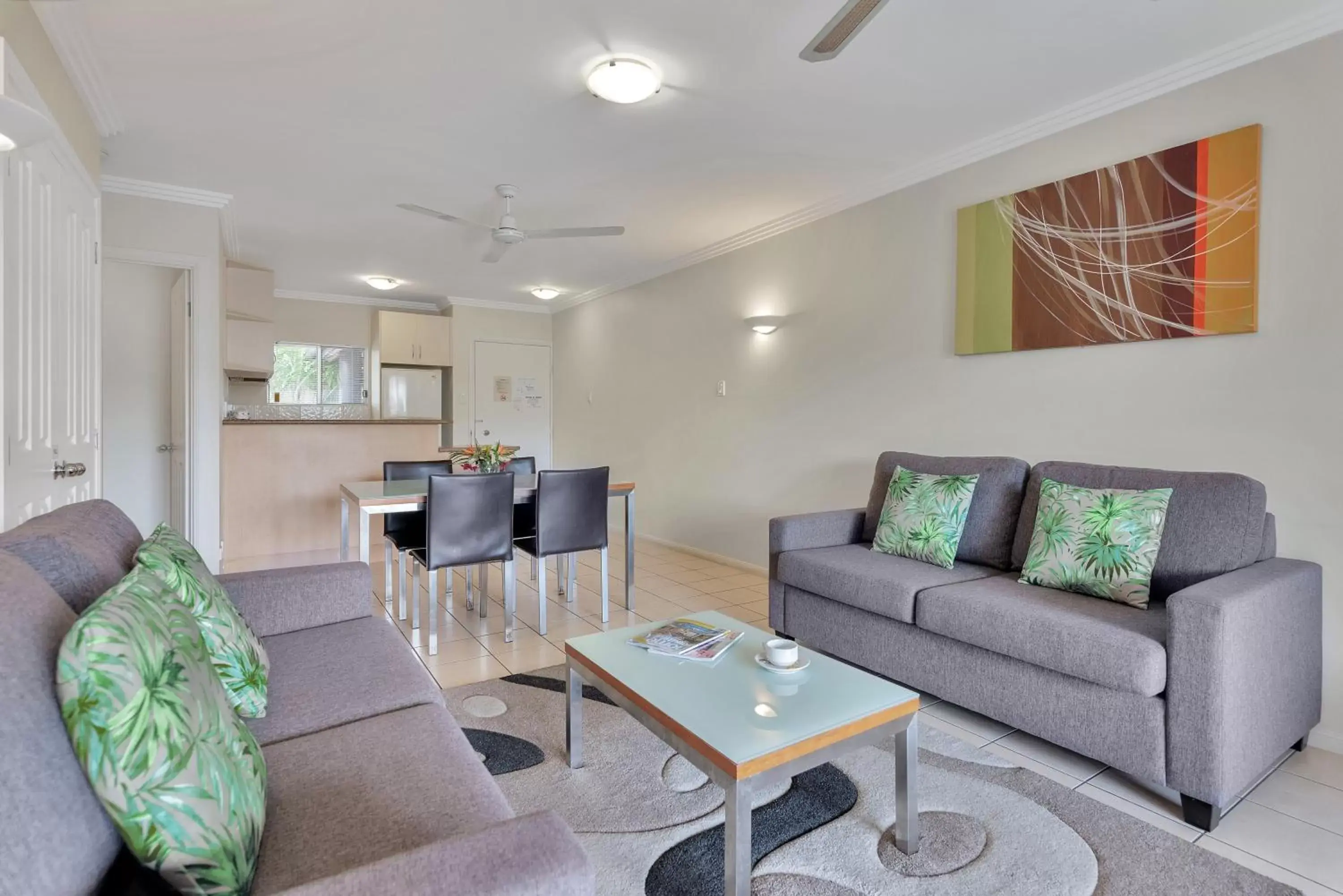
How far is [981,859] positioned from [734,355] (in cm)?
366

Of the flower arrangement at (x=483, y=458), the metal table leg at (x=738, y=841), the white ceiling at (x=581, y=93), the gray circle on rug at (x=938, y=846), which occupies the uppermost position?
the white ceiling at (x=581, y=93)

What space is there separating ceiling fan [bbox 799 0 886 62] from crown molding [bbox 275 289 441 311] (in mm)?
6052

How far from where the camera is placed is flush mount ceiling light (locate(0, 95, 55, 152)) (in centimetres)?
126

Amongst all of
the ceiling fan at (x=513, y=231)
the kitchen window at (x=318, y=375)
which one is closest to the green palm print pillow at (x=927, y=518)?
the ceiling fan at (x=513, y=231)

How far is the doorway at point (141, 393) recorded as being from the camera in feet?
14.3

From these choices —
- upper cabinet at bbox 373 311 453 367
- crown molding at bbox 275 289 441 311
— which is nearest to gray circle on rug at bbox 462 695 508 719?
upper cabinet at bbox 373 311 453 367

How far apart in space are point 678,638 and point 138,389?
444cm

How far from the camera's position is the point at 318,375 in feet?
22.7

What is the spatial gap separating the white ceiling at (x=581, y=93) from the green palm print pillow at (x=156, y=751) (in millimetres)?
2135

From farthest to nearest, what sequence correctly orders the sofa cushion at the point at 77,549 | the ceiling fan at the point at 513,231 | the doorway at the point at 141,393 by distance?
the doorway at the point at 141,393
the ceiling fan at the point at 513,231
the sofa cushion at the point at 77,549

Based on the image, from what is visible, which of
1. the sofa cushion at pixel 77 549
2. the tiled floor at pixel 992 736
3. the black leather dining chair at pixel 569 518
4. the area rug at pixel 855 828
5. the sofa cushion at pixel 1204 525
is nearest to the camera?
the sofa cushion at pixel 77 549

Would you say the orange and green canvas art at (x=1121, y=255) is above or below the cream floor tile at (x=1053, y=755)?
above

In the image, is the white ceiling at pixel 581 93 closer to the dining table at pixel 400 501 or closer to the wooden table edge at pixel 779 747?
the dining table at pixel 400 501

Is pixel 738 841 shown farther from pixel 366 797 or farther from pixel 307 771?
pixel 307 771
